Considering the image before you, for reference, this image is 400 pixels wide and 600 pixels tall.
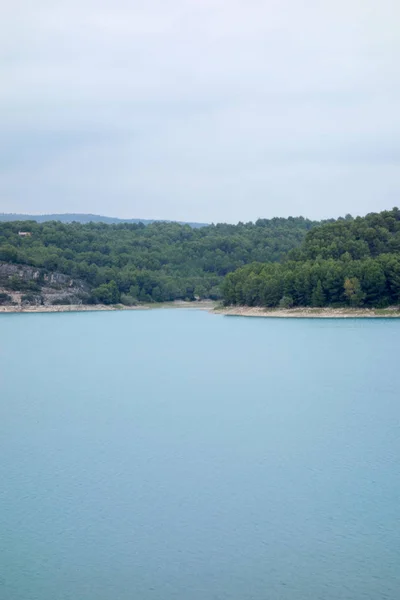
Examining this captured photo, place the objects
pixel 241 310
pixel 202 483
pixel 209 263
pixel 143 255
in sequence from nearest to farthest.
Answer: pixel 202 483 → pixel 241 310 → pixel 209 263 → pixel 143 255

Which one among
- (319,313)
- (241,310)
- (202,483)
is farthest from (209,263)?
(202,483)

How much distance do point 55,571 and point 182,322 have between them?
65.9 m

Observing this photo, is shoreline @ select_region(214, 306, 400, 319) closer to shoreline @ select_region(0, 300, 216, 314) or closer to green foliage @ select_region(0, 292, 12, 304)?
shoreline @ select_region(0, 300, 216, 314)

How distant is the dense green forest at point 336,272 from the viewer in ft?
243

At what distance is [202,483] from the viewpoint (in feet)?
62.3

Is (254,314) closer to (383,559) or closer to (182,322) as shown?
(182,322)

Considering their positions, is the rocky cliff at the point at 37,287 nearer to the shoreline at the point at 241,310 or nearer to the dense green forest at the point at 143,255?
the dense green forest at the point at 143,255

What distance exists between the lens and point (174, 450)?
73.6ft

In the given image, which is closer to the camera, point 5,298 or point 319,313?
point 319,313

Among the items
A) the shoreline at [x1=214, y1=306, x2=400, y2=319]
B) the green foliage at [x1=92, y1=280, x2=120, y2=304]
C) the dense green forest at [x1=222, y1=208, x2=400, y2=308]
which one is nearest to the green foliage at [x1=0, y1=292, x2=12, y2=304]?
the green foliage at [x1=92, y1=280, x2=120, y2=304]

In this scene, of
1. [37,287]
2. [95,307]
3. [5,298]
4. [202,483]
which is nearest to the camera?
[202,483]

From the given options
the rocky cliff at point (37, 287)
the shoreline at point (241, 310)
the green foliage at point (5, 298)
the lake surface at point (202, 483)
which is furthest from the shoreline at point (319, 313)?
the lake surface at point (202, 483)

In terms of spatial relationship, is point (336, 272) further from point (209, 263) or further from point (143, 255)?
Result: point (143, 255)

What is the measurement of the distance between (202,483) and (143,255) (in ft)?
364
